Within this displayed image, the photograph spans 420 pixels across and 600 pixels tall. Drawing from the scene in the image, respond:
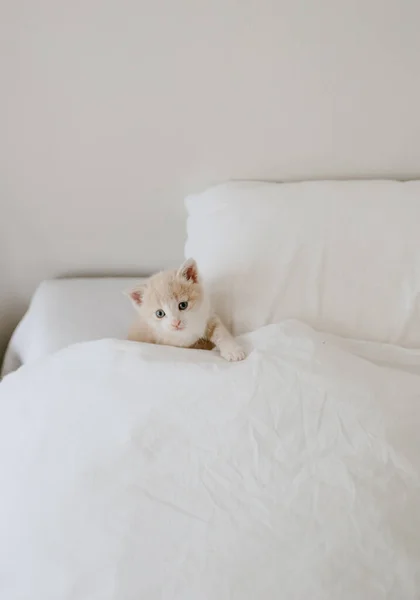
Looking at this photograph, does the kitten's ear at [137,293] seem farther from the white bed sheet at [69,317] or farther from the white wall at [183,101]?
the white wall at [183,101]

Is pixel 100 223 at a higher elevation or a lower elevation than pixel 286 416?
higher

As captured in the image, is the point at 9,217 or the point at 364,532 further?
the point at 9,217

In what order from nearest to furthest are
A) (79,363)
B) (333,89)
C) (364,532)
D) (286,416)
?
(364,532), (286,416), (79,363), (333,89)

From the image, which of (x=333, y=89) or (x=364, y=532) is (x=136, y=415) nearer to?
(x=364, y=532)

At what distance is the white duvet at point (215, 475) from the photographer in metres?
0.67

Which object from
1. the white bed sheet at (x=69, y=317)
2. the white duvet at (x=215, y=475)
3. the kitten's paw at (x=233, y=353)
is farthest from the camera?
the white bed sheet at (x=69, y=317)

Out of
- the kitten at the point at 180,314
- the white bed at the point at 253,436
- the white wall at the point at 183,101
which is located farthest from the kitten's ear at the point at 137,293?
the white wall at the point at 183,101

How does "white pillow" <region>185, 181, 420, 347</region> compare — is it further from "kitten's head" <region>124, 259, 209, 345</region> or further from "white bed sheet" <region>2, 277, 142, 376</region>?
"white bed sheet" <region>2, 277, 142, 376</region>

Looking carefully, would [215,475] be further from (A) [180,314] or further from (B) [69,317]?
(B) [69,317]

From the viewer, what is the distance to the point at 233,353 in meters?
0.99

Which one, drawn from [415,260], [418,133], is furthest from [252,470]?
[418,133]

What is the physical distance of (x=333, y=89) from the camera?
114 centimetres

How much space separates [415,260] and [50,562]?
2.74ft

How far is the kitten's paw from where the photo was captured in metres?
0.99
